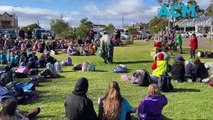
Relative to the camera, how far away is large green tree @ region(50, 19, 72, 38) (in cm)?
4948

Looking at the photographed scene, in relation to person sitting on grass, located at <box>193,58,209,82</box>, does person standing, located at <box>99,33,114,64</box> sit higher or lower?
higher

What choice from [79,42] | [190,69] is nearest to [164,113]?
[190,69]

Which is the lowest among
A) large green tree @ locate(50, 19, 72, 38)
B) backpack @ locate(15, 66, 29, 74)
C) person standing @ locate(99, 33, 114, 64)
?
backpack @ locate(15, 66, 29, 74)

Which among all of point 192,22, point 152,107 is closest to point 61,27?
point 152,107

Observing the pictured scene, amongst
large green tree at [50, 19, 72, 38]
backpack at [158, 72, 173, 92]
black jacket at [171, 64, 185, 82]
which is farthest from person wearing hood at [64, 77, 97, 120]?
large green tree at [50, 19, 72, 38]

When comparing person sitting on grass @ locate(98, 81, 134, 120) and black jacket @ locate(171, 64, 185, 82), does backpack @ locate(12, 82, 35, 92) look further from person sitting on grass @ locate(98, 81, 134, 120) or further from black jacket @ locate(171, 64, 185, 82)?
black jacket @ locate(171, 64, 185, 82)

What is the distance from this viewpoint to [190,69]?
557 inches

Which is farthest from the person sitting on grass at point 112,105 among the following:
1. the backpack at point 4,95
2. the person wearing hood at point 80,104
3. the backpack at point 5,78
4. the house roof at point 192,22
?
the house roof at point 192,22

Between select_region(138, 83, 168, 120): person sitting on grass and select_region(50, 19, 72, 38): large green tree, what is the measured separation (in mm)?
41998

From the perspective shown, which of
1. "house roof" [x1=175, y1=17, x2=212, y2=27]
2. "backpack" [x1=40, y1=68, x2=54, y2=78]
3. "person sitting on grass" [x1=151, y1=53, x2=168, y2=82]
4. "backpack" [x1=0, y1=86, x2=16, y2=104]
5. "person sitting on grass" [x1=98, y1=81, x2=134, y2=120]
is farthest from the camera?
"house roof" [x1=175, y1=17, x2=212, y2=27]

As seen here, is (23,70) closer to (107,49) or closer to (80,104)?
(107,49)

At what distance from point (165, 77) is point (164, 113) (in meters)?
3.09

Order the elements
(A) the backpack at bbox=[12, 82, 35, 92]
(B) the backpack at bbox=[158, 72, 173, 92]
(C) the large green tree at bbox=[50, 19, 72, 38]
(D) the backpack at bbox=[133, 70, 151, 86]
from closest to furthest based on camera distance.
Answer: (A) the backpack at bbox=[12, 82, 35, 92] → (B) the backpack at bbox=[158, 72, 173, 92] → (D) the backpack at bbox=[133, 70, 151, 86] → (C) the large green tree at bbox=[50, 19, 72, 38]

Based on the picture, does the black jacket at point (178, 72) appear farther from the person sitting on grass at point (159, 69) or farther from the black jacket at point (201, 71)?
the person sitting on grass at point (159, 69)
